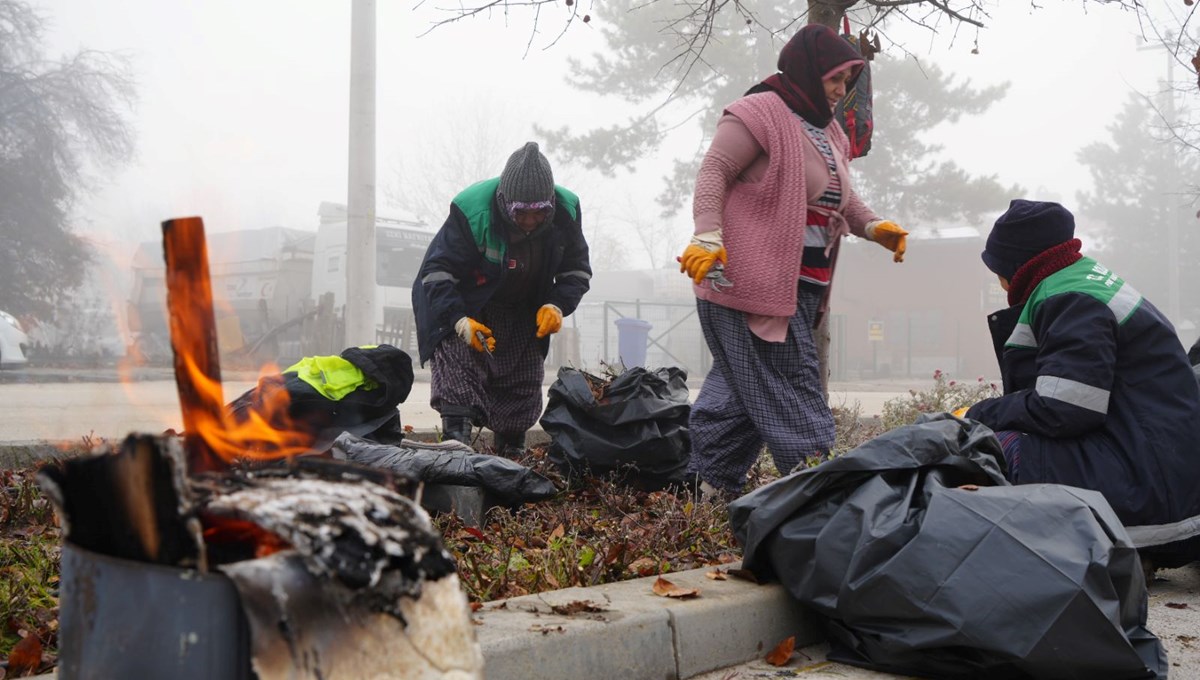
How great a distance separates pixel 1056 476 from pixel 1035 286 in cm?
73

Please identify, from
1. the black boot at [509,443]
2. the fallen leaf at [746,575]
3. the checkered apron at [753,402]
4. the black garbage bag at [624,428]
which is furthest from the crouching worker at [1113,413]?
the black boot at [509,443]

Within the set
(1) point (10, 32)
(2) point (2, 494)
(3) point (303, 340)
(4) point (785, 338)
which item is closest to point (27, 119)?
(1) point (10, 32)

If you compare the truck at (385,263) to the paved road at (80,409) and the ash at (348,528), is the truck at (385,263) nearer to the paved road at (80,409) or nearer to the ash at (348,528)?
the paved road at (80,409)

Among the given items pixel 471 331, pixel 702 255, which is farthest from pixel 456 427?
pixel 702 255

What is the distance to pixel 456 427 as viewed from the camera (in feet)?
16.9

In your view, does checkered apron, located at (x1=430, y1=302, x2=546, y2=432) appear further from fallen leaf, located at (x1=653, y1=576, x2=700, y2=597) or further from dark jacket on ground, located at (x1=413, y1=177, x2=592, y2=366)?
fallen leaf, located at (x1=653, y1=576, x2=700, y2=597)

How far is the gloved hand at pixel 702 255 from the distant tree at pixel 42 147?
18999 mm

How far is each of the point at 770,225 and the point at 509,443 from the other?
198cm

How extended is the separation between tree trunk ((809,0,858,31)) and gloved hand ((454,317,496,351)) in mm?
2777

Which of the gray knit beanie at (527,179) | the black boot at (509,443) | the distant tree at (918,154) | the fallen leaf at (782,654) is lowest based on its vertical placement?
the fallen leaf at (782,654)

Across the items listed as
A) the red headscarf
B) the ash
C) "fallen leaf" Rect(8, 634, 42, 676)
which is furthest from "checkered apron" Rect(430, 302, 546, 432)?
the ash

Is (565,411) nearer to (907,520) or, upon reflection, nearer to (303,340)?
(907,520)

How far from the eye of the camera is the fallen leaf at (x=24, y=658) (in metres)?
2.40

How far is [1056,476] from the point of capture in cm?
366
